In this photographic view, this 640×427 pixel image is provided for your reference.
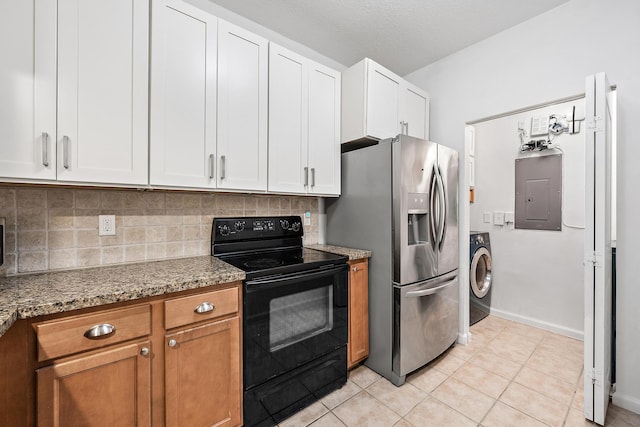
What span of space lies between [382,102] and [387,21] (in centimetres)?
60

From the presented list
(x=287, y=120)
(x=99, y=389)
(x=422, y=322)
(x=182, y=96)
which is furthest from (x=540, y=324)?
(x=182, y=96)

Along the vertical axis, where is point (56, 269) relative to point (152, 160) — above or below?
below

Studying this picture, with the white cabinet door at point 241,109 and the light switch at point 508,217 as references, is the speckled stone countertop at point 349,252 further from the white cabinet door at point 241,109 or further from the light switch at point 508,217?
the light switch at point 508,217

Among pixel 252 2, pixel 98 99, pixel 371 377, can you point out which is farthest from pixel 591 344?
pixel 252 2

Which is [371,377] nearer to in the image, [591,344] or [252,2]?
[591,344]

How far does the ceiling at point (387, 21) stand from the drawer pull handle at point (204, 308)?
2078mm

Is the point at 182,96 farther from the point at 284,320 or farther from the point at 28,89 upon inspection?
the point at 284,320

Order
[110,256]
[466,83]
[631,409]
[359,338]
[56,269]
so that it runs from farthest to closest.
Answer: [466,83] → [359,338] → [631,409] → [110,256] → [56,269]

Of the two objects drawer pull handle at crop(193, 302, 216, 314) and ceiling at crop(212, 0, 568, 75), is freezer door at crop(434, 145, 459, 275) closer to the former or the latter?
ceiling at crop(212, 0, 568, 75)

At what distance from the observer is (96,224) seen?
5.16ft

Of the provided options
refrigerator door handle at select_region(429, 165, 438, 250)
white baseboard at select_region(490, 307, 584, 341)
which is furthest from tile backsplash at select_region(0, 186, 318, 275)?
white baseboard at select_region(490, 307, 584, 341)

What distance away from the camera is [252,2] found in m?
2.01

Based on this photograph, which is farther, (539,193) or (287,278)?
(539,193)

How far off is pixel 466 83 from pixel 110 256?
3.13m
